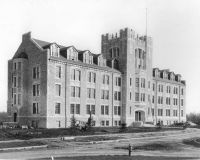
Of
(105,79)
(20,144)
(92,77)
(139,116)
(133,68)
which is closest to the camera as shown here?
(20,144)

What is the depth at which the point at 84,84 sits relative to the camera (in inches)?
2258

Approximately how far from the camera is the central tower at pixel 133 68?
6469 centimetres

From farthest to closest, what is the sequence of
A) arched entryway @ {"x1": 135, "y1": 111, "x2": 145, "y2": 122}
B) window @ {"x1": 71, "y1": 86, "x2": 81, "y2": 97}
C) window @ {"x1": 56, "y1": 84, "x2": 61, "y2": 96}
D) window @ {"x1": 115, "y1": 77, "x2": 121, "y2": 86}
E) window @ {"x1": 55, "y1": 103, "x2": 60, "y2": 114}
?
arched entryway @ {"x1": 135, "y1": 111, "x2": 145, "y2": 122}
window @ {"x1": 115, "y1": 77, "x2": 121, "y2": 86}
window @ {"x1": 71, "y1": 86, "x2": 81, "y2": 97}
window @ {"x1": 56, "y1": 84, "x2": 61, "y2": 96}
window @ {"x1": 55, "y1": 103, "x2": 60, "y2": 114}

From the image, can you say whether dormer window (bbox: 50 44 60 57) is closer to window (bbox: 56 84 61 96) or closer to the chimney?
window (bbox: 56 84 61 96)

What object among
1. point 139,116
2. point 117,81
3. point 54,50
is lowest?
point 139,116

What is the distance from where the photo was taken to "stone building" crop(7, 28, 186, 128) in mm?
52916

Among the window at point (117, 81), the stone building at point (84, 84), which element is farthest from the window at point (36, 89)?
the window at point (117, 81)

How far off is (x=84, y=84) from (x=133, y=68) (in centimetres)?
1309

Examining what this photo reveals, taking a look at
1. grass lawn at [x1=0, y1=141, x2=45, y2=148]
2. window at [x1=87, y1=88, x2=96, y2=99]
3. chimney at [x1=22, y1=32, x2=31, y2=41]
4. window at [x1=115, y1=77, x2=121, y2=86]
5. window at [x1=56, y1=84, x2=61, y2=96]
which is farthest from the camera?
window at [x1=115, y1=77, x2=121, y2=86]

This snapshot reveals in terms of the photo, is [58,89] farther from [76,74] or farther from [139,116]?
[139,116]

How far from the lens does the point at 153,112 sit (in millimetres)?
73375

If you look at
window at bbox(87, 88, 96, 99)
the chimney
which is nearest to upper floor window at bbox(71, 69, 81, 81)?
window at bbox(87, 88, 96, 99)

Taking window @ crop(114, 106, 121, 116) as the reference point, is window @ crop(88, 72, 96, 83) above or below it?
above

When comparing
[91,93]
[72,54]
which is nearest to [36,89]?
[72,54]
